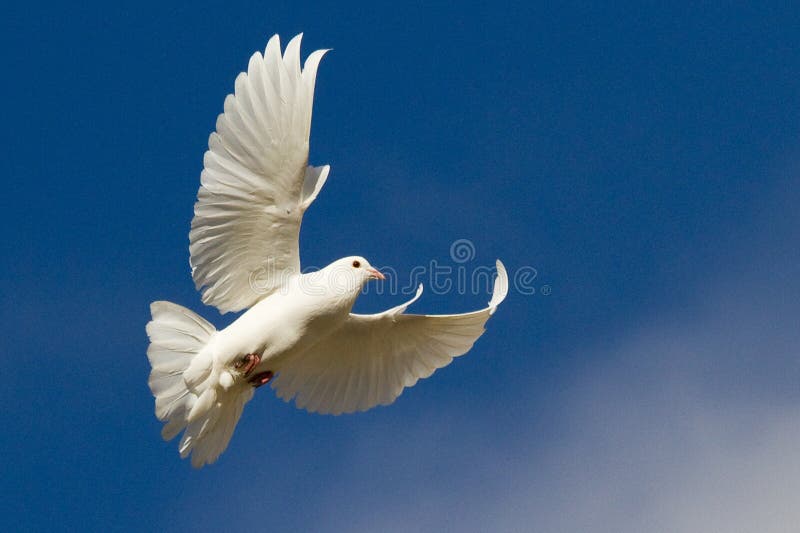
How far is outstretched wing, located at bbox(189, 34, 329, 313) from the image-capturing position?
23.3 metres

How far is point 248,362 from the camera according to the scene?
78.1 feet

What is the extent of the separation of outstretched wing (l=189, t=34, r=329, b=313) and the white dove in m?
0.01

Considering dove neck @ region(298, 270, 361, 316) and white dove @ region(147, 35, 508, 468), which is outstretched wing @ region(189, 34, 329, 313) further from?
dove neck @ region(298, 270, 361, 316)

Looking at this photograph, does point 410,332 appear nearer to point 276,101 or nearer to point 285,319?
point 285,319

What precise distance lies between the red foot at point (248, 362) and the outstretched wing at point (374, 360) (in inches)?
78.1

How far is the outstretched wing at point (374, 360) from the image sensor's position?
25.7 meters

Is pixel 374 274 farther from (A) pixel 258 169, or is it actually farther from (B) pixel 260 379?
(A) pixel 258 169

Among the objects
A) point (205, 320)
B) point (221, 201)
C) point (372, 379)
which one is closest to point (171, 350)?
point (205, 320)

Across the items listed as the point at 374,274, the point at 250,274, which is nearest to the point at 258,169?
the point at 250,274

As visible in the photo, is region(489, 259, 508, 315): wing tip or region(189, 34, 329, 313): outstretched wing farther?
region(489, 259, 508, 315): wing tip

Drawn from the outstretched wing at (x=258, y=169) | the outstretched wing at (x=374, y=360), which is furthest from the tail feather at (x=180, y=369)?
the outstretched wing at (x=374, y=360)

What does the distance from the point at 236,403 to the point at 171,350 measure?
5.18ft

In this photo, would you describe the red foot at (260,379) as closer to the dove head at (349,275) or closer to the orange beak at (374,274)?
the dove head at (349,275)

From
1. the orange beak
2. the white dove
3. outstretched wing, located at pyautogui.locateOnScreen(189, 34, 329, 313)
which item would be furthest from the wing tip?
outstretched wing, located at pyautogui.locateOnScreen(189, 34, 329, 313)
